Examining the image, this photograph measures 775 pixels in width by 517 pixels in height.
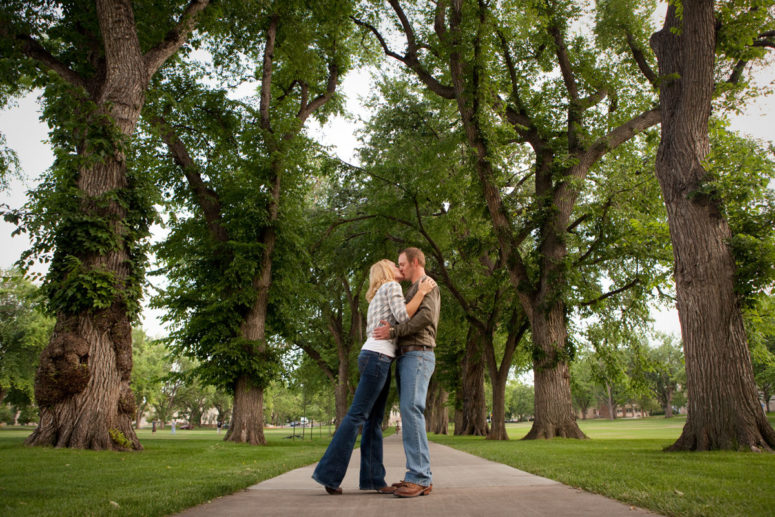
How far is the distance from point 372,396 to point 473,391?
20887mm

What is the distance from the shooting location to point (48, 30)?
41.8ft

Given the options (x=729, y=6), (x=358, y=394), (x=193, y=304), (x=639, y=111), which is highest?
(x=639, y=111)

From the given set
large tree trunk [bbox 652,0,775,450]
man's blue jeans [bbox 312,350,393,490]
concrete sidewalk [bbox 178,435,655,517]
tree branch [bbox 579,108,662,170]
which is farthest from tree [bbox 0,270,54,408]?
large tree trunk [bbox 652,0,775,450]

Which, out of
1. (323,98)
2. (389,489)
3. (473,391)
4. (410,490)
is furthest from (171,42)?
(473,391)

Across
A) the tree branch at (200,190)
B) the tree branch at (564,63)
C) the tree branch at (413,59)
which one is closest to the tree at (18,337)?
the tree branch at (200,190)

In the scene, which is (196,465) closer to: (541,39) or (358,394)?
(358,394)

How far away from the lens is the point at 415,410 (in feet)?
14.4

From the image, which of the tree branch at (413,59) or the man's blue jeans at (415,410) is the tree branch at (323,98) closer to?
the tree branch at (413,59)

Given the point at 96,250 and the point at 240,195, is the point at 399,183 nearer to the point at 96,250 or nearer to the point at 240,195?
the point at 240,195

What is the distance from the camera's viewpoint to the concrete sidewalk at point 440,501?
11.2ft

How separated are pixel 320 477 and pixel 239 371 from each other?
37.1 ft

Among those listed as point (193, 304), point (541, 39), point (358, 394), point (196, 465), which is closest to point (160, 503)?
point (358, 394)

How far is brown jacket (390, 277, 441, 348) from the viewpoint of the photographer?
14.6 feet

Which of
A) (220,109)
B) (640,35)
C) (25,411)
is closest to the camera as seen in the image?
(640,35)
